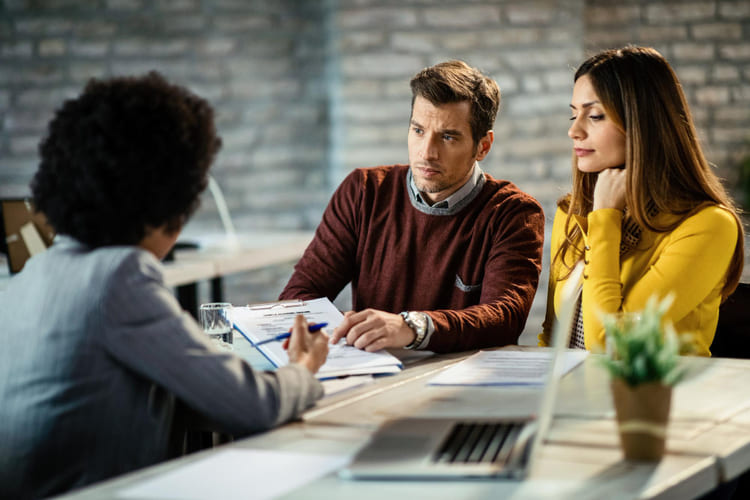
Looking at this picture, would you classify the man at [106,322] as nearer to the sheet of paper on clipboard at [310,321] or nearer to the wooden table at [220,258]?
the sheet of paper on clipboard at [310,321]

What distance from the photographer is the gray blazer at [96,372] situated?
43.3 inches

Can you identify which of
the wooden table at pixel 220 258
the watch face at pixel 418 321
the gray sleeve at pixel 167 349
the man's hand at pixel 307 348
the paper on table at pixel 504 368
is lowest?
the wooden table at pixel 220 258

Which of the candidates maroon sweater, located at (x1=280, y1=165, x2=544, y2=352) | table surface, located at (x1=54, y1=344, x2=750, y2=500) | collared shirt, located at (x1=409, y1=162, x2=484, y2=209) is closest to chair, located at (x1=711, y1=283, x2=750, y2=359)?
table surface, located at (x1=54, y1=344, x2=750, y2=500)

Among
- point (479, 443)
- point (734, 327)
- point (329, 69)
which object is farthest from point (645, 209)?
point (329, 69)

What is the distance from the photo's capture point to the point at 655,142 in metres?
1.82

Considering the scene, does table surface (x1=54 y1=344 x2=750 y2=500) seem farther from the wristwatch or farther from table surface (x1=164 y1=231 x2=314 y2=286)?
table surface (x1=164 y1=231 x2=314 y2=286)

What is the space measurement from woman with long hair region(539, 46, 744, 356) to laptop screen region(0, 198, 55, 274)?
1.74m

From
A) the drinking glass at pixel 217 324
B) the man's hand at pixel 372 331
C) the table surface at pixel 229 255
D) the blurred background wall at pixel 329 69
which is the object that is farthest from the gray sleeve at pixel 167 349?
the blurred background wall at pixel 329 69

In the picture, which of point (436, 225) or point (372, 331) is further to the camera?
point (436, 225)

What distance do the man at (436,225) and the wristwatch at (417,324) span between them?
0.83ft

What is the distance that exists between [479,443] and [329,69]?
325cm

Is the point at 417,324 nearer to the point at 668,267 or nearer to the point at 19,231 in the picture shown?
the point at 668,267

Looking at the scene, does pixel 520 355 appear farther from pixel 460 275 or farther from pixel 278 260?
pixel 278 260

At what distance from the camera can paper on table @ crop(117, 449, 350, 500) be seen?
0.97m
